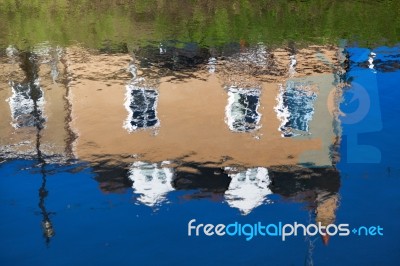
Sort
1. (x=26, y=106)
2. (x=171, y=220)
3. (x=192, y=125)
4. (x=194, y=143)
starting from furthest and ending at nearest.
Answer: (x=26, y=106), (x=192, y=125), (x=194, y=143), (x=171, y=220)

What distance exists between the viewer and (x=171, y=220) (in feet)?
10.8

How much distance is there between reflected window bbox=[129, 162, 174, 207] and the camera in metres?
3.50

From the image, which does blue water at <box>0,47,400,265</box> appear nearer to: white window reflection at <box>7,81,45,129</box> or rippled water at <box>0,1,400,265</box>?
rippled water at <box>0,1,400,265</box>

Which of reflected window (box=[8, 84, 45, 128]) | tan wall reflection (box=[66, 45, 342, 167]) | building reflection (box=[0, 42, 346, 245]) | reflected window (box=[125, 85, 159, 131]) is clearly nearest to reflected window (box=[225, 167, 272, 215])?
building reflection (box=[0, 42, 346, 245])

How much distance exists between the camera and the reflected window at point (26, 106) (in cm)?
458

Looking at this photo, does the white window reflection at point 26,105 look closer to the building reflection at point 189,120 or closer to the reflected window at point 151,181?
the building reflection at point 189,120

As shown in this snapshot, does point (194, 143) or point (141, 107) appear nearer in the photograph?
point (194, 143)

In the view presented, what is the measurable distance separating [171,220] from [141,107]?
5.62ft

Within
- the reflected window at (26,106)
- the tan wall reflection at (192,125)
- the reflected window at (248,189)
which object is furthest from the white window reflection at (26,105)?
the reflected window at (248,189)

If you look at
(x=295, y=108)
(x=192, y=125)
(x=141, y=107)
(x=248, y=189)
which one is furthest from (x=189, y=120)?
(x=248, y=189)

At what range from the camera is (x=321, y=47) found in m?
6.11

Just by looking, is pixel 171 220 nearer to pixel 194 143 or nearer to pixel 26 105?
pixel 194 143

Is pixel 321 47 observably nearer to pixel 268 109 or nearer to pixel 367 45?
pixel 367 45

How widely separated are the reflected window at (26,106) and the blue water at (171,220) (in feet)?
2.26
